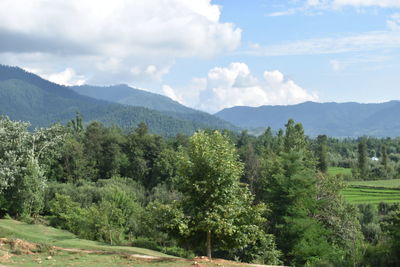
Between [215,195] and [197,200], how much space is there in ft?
4.72

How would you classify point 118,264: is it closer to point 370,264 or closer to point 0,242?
point 0,242

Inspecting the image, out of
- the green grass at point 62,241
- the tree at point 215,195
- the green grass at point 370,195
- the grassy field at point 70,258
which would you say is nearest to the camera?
the grassy field at point 70,258

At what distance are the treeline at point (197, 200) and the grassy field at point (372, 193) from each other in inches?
295

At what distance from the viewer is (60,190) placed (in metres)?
59.9

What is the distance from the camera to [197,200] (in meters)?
21.2

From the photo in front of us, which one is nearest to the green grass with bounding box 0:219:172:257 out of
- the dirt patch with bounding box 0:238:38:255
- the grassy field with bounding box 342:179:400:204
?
the dirt patch with bounding box 0:238:38:255

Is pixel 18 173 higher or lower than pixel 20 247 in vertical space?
higher

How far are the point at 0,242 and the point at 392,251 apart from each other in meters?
20.3

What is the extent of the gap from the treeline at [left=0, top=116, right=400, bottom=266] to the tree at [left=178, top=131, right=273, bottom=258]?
0.17 ft

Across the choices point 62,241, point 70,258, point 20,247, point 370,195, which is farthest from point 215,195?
point 370,195

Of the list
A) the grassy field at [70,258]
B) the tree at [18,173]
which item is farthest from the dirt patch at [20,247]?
the tree at [18,173]

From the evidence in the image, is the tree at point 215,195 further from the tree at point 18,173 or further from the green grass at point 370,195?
the green grass at point 370,195

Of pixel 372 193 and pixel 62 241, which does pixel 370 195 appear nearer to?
pixel 372 193

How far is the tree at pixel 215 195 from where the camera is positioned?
20.2 meters
